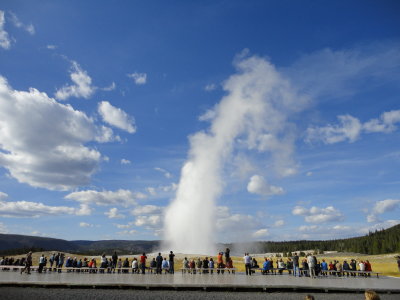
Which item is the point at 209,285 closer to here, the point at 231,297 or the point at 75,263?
the point at 231,297

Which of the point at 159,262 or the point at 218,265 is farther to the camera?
the point at 218,265

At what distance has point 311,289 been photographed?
17.4 m

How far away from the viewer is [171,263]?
82.0 ft

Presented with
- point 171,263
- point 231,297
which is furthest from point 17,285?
point 231,297

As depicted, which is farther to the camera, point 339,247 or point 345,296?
point 339,247

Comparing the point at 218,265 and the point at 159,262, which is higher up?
the point at 159,262

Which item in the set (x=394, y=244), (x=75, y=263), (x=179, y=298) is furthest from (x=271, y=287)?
(x=394, y=244)

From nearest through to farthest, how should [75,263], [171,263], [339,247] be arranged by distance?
[171,263] → [75,263] → [339,247]

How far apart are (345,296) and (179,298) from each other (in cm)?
861

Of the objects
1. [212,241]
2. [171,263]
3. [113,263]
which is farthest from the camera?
[212,241]

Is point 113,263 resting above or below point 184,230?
below

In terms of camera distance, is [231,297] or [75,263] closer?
[231,297]

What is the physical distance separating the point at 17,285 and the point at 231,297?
1286cm

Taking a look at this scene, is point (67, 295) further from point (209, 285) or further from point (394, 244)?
point (394, 244)
